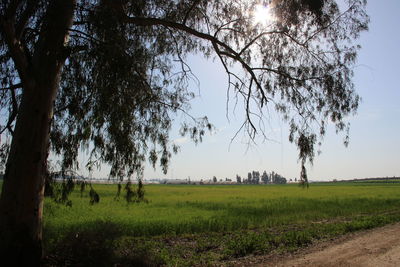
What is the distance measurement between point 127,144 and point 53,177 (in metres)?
2.01

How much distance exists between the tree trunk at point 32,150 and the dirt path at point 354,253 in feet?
17.7

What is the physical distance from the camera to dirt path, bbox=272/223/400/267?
780 centimetres

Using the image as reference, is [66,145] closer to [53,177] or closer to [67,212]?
[53,177]

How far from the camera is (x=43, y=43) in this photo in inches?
235

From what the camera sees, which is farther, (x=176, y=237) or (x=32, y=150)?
(x=176, y=237)

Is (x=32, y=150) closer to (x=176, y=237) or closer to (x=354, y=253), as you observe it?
(x=354, y=253)

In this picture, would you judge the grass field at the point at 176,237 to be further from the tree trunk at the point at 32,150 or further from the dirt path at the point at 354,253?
the tree trunk at the point at 32,150

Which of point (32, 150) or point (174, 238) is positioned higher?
point (32, 150)

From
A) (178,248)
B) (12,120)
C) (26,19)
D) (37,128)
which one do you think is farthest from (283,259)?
(26,19)

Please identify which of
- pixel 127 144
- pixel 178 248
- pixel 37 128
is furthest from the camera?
pixel 178 248

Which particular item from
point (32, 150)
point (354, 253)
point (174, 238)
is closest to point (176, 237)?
point (174, 238)

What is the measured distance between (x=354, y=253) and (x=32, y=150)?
25.5 ft

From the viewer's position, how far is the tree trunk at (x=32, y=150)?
5.52m

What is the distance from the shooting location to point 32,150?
564 cm
